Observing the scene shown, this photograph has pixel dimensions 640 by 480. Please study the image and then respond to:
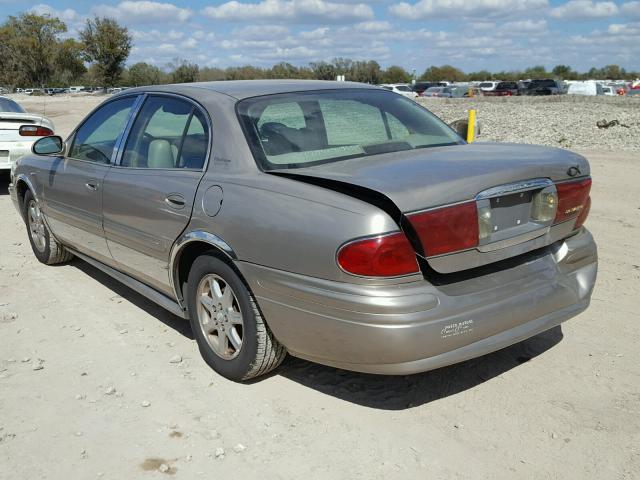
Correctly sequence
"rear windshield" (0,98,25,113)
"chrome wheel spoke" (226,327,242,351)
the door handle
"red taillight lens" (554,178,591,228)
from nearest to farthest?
1. "red taillight lens" (554,178,591,228)
2. "chrome wheel spoke" (226,327,242,351)
3. the door handle
4. "rear windshield" (0,98,25,113)

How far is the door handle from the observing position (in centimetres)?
387

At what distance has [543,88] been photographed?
143 feet

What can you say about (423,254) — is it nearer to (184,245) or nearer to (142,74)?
(184,245)

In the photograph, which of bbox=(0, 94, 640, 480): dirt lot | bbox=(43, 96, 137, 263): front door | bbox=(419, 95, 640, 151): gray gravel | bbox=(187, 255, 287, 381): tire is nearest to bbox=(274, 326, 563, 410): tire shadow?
bbox=(0, 94, 640, 480): dirt lot

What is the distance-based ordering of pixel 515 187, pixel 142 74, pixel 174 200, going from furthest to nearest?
pixel 142 74
pixel 174 200
pixel 515 187

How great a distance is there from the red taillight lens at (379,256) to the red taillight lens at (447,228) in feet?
0.27

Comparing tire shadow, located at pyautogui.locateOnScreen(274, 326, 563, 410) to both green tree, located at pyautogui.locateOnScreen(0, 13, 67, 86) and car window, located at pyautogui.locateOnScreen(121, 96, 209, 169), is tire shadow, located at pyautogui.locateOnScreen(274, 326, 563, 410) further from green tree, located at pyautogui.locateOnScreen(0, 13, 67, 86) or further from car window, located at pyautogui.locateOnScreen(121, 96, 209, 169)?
green tree, located at pyautogui.locateOnScreen(0, 13, 67, 86)

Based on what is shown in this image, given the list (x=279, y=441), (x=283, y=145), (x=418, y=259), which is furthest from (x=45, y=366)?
(x=418, y=259)

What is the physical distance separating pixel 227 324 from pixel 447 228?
1.42 m

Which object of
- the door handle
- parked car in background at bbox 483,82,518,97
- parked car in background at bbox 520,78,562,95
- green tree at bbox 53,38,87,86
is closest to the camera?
the door handle

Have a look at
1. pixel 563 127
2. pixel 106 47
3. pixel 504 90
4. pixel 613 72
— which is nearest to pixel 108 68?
pixel 106 47

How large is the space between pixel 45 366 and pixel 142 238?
38.3 inches

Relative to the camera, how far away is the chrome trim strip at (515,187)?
3094 mm

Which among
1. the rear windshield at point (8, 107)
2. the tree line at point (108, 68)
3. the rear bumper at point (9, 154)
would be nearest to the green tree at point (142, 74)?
the tree line at point (108, 68)
